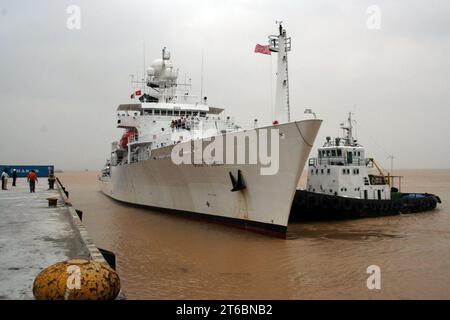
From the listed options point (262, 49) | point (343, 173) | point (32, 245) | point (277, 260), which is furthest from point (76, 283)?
point (343, 173)

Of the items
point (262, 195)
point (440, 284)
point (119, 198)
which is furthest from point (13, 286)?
point (119, 198)

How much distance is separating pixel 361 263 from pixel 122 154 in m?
19.1

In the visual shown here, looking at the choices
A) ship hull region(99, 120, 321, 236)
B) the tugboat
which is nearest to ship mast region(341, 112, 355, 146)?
the tugboat

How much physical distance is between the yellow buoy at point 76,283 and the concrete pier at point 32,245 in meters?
0.65

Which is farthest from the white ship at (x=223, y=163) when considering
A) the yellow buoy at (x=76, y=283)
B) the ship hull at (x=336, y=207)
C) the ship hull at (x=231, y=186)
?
the yellow buoy at (x=76, y=283)

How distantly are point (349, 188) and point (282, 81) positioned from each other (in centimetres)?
1035

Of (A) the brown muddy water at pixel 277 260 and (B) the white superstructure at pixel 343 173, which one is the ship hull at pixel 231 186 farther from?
(B) the white superstructure at pixel 343 173

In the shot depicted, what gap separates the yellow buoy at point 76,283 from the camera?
395 cm

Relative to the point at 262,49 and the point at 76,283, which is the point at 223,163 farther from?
the point at 76,283

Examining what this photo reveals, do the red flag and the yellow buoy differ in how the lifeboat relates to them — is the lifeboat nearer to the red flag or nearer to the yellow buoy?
the red flag

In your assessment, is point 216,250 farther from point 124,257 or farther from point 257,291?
point 257,291

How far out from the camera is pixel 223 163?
44.7 feet

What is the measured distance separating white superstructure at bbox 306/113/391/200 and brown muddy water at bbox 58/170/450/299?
3933 millimetres
